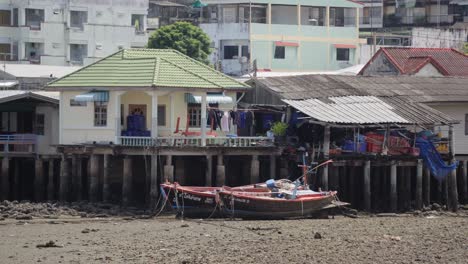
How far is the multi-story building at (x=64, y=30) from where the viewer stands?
87188 mm

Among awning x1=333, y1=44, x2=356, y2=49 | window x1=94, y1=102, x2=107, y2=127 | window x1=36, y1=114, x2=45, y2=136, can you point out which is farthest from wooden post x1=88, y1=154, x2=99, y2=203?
awning x1=333, y1=44, x2=356, y2=49

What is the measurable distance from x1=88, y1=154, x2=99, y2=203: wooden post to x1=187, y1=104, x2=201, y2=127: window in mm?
5091

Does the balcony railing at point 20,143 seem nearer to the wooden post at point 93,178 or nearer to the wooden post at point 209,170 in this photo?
the wooden post at point 93,178

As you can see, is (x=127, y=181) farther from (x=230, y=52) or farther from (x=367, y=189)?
(x=230, y=52)

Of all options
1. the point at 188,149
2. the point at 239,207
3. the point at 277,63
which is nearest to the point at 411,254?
the point at 239,207

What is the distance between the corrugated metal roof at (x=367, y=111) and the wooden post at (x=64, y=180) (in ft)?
32.0

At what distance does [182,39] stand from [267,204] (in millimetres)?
36265

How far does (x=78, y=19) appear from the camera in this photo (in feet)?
293

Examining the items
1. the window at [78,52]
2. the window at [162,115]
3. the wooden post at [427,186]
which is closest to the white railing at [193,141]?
the window at [162,115]

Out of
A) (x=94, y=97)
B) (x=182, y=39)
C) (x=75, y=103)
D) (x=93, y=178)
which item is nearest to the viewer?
(x=93, y=178)

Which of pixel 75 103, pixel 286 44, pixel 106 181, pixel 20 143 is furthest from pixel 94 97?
pixel 286 44

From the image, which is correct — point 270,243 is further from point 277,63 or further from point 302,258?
point 277,63

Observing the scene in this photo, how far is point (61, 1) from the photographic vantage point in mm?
87688

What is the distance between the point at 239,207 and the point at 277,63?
4204 cm
